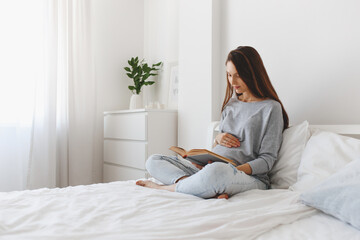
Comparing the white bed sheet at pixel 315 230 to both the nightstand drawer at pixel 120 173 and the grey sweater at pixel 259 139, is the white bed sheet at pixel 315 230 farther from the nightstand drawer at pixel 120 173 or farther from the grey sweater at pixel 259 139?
the nightstand drawer at pixel 120 173

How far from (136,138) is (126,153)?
207 mm

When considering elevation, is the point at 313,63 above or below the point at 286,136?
above

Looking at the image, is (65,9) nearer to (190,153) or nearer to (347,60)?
(190,153)

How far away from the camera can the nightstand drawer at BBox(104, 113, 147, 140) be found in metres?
2.75

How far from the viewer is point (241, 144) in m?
1.75

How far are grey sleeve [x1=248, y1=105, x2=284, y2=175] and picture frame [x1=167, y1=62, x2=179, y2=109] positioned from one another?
1.54 m

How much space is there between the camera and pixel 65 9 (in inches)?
119

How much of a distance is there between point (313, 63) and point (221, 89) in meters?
0.78

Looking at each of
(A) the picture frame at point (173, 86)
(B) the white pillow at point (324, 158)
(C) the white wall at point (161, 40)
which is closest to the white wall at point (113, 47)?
(C) the white wall at point (161, 40)

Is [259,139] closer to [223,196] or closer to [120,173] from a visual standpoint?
[223,196]

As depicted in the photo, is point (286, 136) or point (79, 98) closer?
point (286, 136)

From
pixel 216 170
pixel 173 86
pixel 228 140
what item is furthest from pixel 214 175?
pixel 173 86

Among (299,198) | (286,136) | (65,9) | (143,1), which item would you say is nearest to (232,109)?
(286,136)

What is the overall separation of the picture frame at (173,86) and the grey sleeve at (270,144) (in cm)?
154
